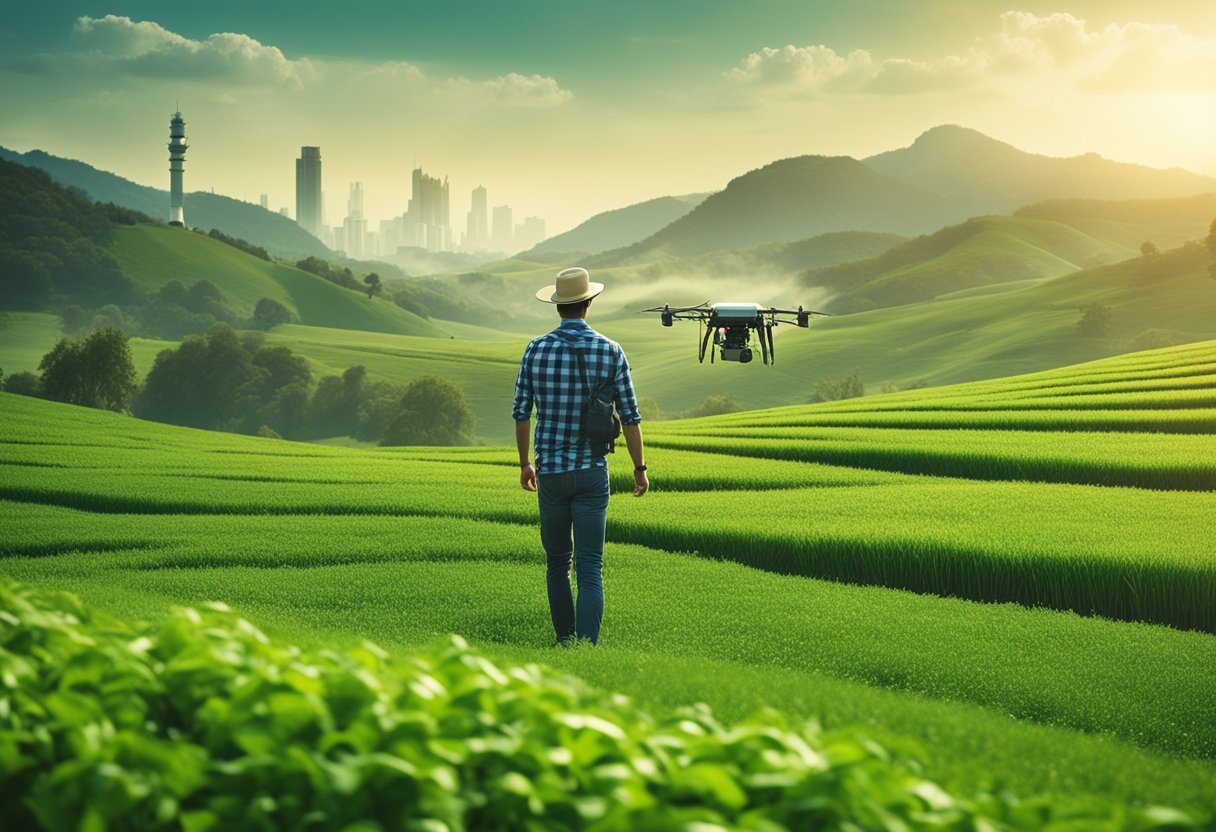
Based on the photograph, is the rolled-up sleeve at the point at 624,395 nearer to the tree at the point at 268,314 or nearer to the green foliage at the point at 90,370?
the green foliage at the point at 90,370

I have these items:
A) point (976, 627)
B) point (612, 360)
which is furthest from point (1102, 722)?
point (612, 360)

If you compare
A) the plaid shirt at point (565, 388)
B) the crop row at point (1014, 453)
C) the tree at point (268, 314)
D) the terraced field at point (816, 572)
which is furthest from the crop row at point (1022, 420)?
the tree at point (268, 314)

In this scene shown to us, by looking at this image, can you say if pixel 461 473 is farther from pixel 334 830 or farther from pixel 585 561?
pixel 334 830

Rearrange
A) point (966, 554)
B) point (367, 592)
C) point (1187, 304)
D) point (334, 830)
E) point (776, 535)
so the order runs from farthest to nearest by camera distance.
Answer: point (1187, 304)
point (776, 535)
point (966, 554)
point (367, 592)
point (334, 830)

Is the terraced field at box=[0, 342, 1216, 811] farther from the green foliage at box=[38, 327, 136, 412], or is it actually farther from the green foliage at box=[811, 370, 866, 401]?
the green foliage at box=[811, 370, 866, 401]

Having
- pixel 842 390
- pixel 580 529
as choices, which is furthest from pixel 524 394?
pixel 842 390

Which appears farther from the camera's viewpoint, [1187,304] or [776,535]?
[1187,304]

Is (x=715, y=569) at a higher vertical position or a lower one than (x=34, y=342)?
lower
